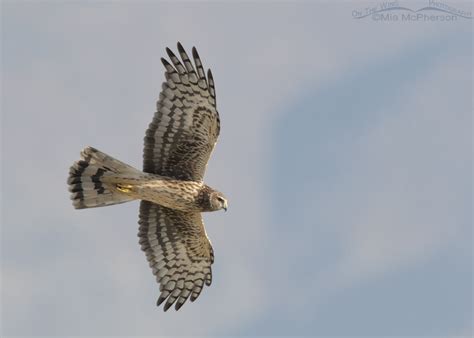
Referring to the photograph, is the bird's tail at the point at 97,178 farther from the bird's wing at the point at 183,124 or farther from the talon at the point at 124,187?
the bird's wing at the point at 183,124

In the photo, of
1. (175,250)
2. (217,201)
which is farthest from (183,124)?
(175,250)

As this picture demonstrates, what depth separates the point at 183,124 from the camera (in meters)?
16.9

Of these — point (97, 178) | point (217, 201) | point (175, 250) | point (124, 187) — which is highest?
point (97, 178)

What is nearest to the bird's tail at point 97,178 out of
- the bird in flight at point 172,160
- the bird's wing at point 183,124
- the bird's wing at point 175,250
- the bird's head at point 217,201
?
the bird in flight at point 172,160

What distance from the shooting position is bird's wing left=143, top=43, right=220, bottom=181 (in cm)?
1673

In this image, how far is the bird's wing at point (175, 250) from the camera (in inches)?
704

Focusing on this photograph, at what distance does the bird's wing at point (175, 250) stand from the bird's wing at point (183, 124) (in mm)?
1147

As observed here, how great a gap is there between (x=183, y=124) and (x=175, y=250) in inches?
102

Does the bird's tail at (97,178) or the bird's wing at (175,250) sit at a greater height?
the bird's tail at (97,178)

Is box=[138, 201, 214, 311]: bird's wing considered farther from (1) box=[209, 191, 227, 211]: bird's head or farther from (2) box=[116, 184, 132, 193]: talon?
(2) box=[116, 184, 132, 193]: talon

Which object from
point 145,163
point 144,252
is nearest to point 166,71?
point 145,163

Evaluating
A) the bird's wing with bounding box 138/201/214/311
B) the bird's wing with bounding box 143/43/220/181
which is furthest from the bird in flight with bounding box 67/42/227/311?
the bird's wing with bounding box 138/201/214/311

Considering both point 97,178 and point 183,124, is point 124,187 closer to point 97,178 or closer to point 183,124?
point 97,178

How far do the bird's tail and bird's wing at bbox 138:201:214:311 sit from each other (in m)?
0.98
